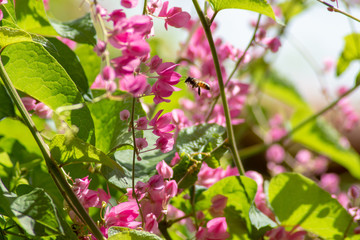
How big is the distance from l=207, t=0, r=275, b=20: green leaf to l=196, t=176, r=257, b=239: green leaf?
161 millimetres

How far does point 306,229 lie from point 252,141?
1.13 meters

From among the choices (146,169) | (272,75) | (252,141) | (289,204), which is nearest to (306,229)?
(289,204)

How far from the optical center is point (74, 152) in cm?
31


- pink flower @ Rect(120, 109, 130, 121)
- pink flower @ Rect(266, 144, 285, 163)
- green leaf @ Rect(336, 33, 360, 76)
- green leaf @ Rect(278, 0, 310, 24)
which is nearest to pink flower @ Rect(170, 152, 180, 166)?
pink flower @ Rect(120, 109, 130, 121)

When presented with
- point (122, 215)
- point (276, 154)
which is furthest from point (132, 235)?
point (276, 154)

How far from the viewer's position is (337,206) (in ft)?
1.49

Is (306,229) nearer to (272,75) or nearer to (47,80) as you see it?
(47,80)

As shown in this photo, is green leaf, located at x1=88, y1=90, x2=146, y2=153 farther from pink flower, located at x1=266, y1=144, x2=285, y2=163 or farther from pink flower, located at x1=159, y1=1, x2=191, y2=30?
pink flower, located at x1=266, y1=144, x2=285, y2=163

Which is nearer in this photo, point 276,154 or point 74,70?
point 74,70

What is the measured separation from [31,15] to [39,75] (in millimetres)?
140

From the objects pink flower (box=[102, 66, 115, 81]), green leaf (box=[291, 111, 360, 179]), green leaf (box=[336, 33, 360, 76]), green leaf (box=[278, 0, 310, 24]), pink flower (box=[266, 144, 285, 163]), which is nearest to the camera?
pink flower (box=[102, 66, 115, 81])

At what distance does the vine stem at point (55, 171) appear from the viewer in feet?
0.94

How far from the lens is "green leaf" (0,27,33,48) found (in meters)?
0.29

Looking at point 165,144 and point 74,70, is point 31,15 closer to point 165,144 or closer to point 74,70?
point 74,70
